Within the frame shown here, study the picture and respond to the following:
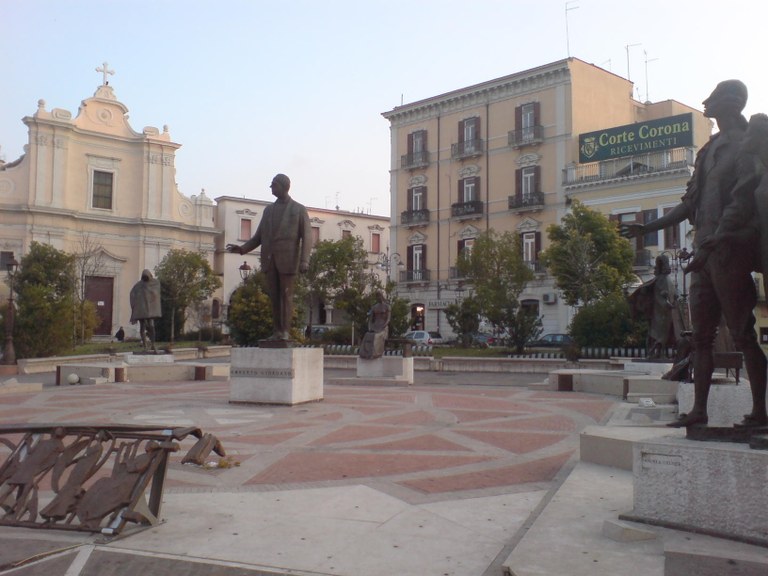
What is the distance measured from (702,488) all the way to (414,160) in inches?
1803

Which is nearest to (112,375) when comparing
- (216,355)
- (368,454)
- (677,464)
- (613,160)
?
(368,454)

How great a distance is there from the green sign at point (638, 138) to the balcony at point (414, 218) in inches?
448

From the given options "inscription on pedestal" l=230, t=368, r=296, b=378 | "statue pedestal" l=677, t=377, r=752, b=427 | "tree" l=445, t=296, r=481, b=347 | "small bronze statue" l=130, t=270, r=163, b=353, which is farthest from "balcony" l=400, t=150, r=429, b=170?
"statue pedestal" l=677, t=377, r=752, b=427

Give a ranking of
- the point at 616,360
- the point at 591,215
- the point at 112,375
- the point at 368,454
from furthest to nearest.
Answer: the point at 591,215 < the point at 616,360 < the point at 112,375 < the point at 368,454

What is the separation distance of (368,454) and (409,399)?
5.63 meters

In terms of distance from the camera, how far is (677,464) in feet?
13.4

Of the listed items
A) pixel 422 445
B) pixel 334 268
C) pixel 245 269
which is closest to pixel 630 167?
pixel 334 268

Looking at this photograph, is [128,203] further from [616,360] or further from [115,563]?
[115,563]

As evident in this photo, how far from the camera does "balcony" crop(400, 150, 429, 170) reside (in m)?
48.2

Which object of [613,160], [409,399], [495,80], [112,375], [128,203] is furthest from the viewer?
[128,203]

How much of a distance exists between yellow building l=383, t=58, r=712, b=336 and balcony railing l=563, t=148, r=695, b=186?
6 centimetres

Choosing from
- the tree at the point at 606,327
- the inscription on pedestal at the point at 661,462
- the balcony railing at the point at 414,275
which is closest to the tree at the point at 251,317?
the tree at the point at 606,327

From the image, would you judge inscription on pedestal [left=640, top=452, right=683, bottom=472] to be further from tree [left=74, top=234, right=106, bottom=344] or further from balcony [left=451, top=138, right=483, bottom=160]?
balcony [left=451, top=138, right=483, bottom=160]

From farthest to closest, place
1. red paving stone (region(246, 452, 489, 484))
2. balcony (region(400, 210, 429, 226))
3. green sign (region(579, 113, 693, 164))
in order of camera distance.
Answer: balcony (region(400, 210, 429, 226)) → green sign (region(579, 113, 693, 164)) → red paving stone (region(246, 452, 489, 484))
